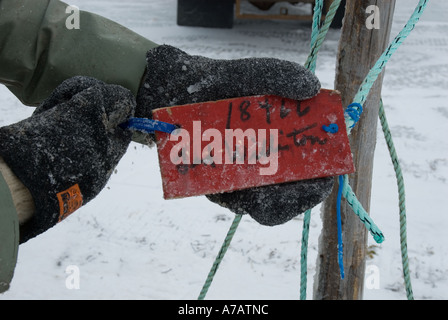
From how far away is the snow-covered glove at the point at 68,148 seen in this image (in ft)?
3.20

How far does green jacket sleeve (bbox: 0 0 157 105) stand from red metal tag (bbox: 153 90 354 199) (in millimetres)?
284

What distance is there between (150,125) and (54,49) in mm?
415

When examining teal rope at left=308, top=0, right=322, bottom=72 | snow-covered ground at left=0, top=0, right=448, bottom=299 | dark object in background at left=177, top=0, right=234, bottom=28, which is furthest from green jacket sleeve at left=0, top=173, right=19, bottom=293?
dark object in background at left=177, top=0, right=234, bottom=28

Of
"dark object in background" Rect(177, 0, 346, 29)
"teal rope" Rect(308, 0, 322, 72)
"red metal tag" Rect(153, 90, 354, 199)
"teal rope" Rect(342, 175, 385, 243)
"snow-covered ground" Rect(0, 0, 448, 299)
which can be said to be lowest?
"snow-covered ground" Rect(0, 0, 448, 299)

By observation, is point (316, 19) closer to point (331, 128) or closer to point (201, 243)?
point (331, 128)

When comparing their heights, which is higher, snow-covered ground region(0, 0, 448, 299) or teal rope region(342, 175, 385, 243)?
teal rope region(342, 175, 385, 243)

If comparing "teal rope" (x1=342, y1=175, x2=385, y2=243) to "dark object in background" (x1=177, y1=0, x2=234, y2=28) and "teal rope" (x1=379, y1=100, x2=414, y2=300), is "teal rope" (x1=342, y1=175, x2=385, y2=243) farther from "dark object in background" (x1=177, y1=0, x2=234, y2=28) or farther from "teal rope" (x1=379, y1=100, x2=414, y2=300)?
"dark object in background" (x1=177, y1=0, x2=234, y2=28)

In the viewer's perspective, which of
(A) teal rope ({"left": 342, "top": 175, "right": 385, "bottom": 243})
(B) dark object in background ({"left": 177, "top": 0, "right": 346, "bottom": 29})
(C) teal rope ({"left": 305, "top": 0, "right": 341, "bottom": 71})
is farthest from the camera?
(B) dark object in background ({"left": 177, "top": 0, "right": 346, "bottom": 29})

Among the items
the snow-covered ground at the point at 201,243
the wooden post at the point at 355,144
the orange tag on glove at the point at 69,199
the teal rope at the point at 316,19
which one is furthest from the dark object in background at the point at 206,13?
the orange tag on glove at the point at 69,199

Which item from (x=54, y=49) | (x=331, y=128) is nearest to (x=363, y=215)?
(x=331, y=128)

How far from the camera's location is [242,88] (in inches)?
44.1

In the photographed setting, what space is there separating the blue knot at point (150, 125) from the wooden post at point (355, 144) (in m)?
0.62

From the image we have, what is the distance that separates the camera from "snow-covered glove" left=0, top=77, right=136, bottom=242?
0.98 metres
